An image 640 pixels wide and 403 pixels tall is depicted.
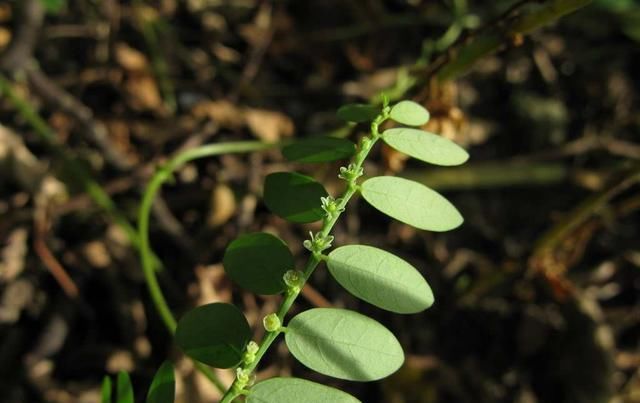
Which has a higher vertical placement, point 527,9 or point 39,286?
point 527,9

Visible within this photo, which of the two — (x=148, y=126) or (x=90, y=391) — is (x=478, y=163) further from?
(x=90, y=391)

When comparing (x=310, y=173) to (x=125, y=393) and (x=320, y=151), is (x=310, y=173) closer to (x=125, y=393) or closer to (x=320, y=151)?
(x=320, y=151)

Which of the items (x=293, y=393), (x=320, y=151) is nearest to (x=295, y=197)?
(x=320, y=151)

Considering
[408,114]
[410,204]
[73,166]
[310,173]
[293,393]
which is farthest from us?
[310,173]

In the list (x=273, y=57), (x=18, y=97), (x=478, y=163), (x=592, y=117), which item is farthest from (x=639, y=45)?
(x=18, y=97)

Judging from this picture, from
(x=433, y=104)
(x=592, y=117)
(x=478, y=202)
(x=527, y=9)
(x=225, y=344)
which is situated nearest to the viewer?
(x=225, y=344)

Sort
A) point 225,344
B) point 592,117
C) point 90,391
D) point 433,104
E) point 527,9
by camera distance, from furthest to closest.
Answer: point 592,117 → point 90,391 → point 433,104 → point 527,9 → point 225,344
